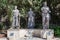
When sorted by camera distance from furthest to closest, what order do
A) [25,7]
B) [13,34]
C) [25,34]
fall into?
[25,7] < [25,34] < [13,34]

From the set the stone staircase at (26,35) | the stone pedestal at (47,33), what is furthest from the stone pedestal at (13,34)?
the stone pedestal at (47,33)

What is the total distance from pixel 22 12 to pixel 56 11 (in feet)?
7.37

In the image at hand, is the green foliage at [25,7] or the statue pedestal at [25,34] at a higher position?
the green foliage at [25,7]

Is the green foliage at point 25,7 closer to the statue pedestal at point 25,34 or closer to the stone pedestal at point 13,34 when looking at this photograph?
the statue pedestal at point 25,34

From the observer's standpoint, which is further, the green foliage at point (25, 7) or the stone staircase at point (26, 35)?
the green foliage at point (25, 7)

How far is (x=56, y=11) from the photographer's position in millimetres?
13633

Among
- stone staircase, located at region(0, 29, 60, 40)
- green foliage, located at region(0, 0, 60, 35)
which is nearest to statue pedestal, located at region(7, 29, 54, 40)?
stone staircase, located at region(0, 29, 60, 40)

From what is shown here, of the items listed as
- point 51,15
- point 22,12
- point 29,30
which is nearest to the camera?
point 29,30

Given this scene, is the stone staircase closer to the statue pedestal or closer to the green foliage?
the statue pedestal

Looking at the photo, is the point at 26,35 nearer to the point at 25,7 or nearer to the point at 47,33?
the point at 47,33

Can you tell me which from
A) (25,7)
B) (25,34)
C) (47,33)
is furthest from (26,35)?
(25,7)

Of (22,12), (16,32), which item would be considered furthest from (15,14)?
(22,12)

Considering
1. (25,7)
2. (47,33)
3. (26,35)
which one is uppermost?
(25,7)

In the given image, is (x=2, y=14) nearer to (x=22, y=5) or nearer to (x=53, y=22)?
(x=22, y=5)
